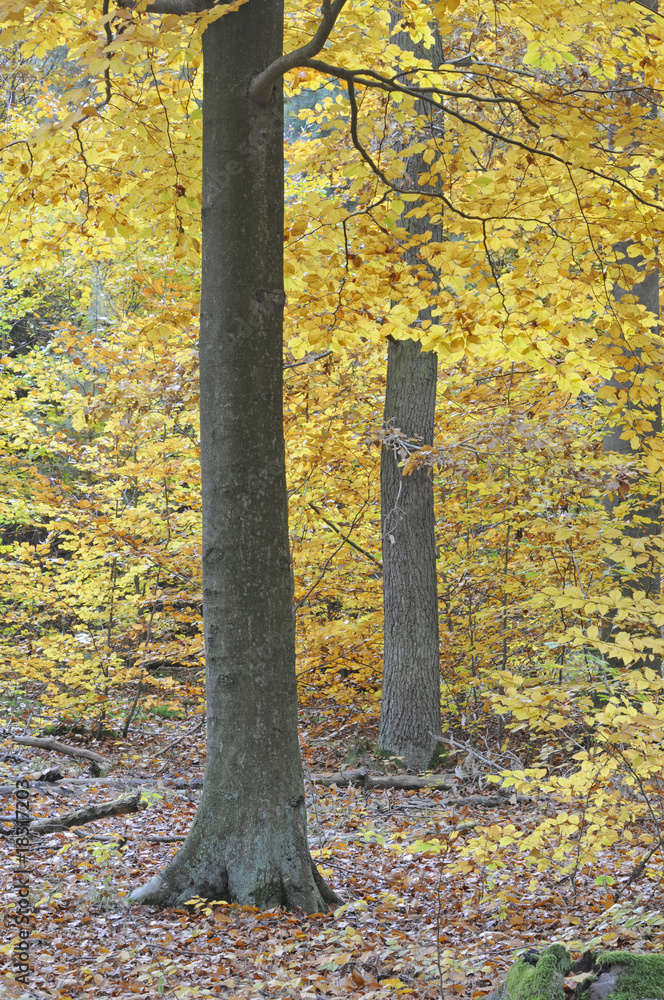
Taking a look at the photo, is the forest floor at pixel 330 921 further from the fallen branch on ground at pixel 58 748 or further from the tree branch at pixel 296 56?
the tree branch at pixel 296 56

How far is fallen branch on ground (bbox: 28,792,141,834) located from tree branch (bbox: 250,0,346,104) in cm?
484

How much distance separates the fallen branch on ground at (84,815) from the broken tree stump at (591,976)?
12.5ft

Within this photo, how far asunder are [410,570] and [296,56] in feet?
17.1

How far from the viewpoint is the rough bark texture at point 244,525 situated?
4051 millimetres

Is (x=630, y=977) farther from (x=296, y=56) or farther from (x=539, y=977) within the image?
(x=296, y=56)

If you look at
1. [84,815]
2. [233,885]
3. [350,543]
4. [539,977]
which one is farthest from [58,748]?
[539,977]

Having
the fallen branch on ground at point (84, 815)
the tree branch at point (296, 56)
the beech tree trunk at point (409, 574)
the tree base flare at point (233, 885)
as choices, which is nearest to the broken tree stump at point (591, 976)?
the tree base flare at point (233, 885)

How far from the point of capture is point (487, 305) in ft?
17.6

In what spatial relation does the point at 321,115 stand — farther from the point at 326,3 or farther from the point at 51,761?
the point at 51,761

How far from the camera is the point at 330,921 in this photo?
4020mm

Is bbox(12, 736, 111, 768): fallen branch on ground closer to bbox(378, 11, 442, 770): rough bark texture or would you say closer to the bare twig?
bbox(378, 11, 442, 770): rough bark texture

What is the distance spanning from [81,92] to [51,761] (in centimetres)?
682

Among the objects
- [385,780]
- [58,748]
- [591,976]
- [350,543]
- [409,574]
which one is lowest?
[385,780]

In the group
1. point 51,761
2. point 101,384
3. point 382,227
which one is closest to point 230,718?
point 382,227
